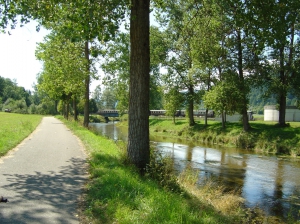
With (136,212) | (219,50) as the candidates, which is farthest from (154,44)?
(136,212)

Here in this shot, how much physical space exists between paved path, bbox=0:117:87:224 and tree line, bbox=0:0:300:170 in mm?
2242

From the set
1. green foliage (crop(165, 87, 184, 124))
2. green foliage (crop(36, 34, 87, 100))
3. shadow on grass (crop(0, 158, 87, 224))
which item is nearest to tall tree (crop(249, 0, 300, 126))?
shadow on grass (crop(0, 158, 87, 224))

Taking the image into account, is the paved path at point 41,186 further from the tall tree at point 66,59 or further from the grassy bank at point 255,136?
the grassy bank at point 255,136

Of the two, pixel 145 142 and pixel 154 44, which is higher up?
pixel 154 44

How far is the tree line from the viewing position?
8.48 metres

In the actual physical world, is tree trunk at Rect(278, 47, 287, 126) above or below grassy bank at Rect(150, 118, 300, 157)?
above

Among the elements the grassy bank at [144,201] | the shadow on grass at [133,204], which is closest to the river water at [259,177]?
the grassy bank at [144,201]

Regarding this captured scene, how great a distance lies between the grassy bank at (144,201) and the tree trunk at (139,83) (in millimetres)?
562

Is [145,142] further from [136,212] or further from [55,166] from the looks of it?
[136,212]

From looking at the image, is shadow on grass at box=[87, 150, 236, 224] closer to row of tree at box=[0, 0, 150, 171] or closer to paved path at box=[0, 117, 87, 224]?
paved path at box=[0, 117, 87, 224]

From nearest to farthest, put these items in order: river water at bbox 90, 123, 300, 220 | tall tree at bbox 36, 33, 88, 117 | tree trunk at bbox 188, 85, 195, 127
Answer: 1. river water at bbox 90, 123, 300, 220
2. tall tree at bbox 36, 33, 88, 117
3. tree trunk at bbox 188, 85, 195, 127

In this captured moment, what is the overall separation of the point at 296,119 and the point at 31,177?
3964cm

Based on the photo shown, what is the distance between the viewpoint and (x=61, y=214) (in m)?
5.29

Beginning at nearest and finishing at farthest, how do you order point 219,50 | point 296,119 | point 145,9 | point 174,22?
point 145,9, point 219,50, point 174,22, point 296,119
